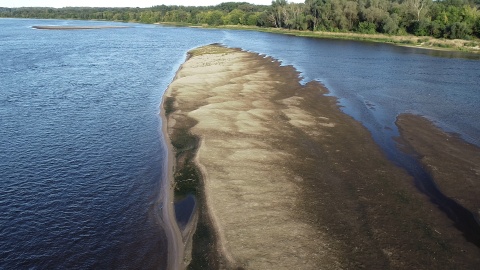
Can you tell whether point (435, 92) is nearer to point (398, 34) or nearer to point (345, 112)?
point (345, 112)

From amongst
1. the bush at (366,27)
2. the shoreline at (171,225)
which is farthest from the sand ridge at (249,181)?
the bush at (366,27)

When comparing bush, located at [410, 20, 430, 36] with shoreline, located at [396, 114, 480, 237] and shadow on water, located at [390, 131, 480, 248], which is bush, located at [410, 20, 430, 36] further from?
shadow on water, located at [390, 131, 480, 248]

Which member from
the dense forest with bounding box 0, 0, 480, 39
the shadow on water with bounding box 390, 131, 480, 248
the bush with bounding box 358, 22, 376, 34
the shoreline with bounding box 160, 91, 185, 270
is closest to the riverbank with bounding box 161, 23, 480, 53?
the bush with bounding box 358, 22, 376, 34

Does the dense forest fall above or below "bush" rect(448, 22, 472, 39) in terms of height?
above

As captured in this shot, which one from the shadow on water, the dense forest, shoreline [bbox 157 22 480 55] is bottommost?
the shadow on water

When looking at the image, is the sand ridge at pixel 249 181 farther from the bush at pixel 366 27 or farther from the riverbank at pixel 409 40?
the bush at pixel 366 27

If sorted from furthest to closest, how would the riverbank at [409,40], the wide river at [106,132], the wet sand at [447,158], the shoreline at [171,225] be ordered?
the riverbank at [409,40] < the wet sand at [447,158] < the wide river at [106,132] < the shoreline at [171,225]

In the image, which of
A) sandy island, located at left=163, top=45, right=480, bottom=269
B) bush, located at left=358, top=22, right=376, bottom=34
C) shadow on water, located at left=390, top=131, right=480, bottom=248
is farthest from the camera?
bush, located at left=358, top=22, right=376, bottom=34
